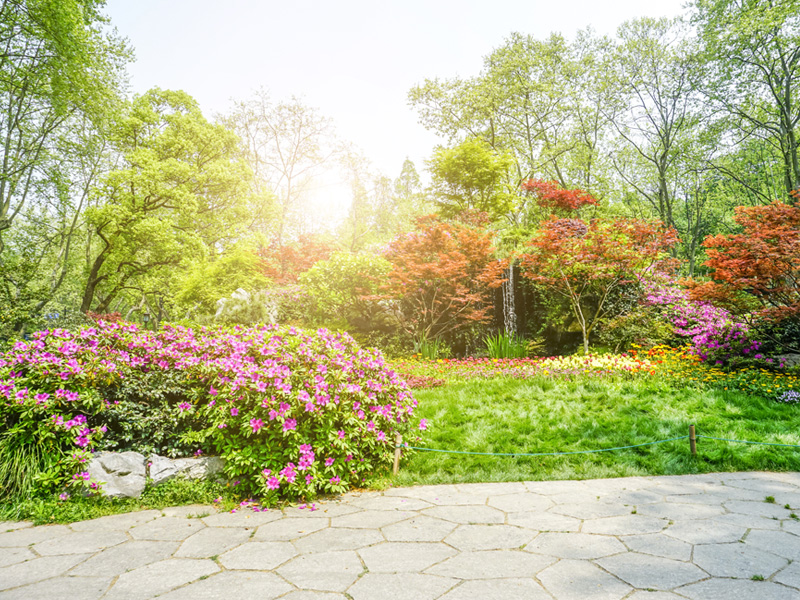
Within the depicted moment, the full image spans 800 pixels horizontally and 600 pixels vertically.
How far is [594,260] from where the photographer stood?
921cm

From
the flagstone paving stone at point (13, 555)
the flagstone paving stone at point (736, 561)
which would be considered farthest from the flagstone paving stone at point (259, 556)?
the flagstone paving stone at point (736, 561)

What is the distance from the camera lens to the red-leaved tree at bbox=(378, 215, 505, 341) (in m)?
9.91

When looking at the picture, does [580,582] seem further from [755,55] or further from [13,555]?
[755,55]

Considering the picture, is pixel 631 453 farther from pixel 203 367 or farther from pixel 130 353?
pixel 130 353

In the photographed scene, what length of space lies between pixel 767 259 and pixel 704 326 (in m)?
1.72

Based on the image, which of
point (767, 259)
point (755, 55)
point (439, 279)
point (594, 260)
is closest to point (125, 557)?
point (439, 279)

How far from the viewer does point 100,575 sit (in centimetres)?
241

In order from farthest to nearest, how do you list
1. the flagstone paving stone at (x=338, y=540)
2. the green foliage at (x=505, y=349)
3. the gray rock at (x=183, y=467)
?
the green foliage at (x=505, y=349), the gray rock at (x=183, y=467), the flagstone paving stone at (x=338, y=540)

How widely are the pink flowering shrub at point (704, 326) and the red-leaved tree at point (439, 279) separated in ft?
11.3

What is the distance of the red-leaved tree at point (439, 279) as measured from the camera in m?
9.91

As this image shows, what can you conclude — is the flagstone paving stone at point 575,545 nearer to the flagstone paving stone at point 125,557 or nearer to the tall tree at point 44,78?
the flagstone paving stone at point 125,557

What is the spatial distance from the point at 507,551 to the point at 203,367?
2.92 meters

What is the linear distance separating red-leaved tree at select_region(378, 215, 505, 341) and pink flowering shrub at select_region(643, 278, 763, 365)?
11.3ft

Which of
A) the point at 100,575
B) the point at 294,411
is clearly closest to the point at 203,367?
the point at 294,411
